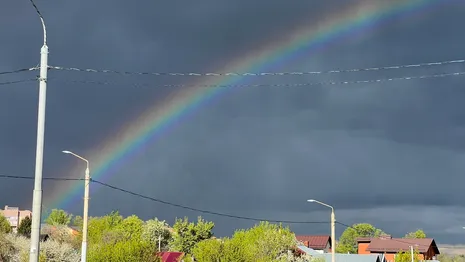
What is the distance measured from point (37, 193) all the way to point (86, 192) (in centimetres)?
1757

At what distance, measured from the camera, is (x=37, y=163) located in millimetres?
18203

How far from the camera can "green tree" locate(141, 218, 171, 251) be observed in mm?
151500

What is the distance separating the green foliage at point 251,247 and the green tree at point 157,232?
120 feet

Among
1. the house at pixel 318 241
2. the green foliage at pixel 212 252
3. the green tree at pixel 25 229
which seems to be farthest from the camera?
the house at pixel 318 241

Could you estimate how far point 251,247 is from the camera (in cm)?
8812

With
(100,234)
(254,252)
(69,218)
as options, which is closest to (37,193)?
(254,252)

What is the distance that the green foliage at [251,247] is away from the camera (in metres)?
71.8

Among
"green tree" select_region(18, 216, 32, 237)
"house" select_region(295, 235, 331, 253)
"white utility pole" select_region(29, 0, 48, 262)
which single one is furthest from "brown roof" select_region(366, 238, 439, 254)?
"white utility pole" select_region(29, 0, 48, 262)

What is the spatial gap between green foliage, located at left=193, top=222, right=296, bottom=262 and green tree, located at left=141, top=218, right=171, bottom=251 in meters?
36.5

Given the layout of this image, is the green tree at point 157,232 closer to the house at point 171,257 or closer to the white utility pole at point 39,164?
the house at point 171,257

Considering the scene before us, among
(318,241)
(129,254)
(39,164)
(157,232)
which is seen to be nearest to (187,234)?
(157,232)

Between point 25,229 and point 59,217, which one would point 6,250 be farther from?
point 59,217

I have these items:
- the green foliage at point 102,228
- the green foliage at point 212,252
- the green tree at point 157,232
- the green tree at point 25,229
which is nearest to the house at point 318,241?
the green tree at point 157,232

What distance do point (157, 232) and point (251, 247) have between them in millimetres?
68845
